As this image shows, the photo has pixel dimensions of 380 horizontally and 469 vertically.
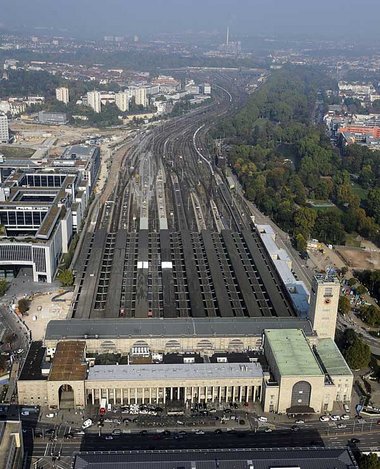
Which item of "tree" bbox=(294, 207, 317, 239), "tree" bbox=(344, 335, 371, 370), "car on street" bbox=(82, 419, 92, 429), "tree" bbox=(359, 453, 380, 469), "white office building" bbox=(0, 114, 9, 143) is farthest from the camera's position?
"white office building" bbox=(0, 114, 9, 143)

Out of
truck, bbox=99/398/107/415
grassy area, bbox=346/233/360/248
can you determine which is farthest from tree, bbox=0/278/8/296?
grassy area, bbox=346/233/360/248

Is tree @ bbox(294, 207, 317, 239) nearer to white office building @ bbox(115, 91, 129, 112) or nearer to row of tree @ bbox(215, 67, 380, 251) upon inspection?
row of tree @ bbox(215, 67, 380, 251)

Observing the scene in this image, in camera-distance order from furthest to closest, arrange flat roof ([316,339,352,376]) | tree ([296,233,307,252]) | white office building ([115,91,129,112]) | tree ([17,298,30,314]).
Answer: white office building ([115,91,129,112])
tree ([296,233,307,252])
tree ([17,298,30,314])
flat roof ([316,339,352,376])

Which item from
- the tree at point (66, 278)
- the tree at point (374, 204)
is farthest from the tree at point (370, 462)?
the tree at point (374, 204)

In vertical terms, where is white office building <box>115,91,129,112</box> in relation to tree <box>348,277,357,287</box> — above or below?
above

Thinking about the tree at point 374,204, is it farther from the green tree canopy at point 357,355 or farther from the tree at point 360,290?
the green tree canopy at point 357,355

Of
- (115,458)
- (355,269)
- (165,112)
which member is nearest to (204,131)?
(165,112)
